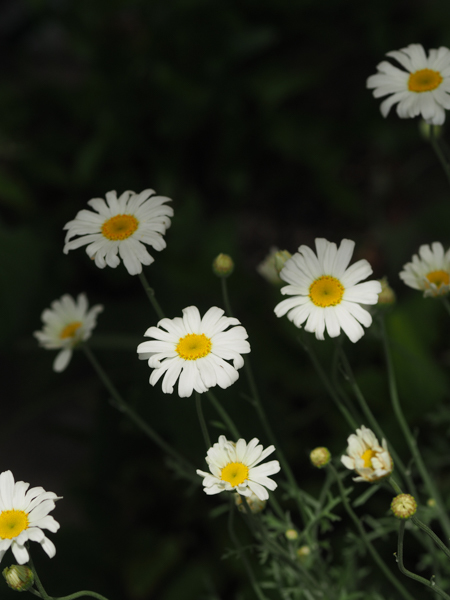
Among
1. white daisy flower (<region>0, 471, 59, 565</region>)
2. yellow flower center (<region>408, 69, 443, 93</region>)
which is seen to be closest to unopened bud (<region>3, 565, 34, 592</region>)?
white daisy flower (<region>0, 471, 59, 565</region>)

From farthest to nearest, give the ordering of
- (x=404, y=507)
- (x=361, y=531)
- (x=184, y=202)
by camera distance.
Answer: (x=184, y=202)
(x=361, y=531)
(x=404, y=507)

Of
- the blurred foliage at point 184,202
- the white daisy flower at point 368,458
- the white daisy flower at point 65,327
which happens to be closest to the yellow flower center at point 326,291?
the white daisy flower at point 368,458

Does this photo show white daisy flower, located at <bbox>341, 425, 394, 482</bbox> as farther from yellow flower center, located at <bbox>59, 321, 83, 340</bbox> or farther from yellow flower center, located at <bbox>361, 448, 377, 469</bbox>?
yellow flower center, located at <bbox>59, 321, 83, 340</bbox>

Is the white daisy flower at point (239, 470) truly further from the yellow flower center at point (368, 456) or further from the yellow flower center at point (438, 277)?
the yellow flower center at point (438, 277)

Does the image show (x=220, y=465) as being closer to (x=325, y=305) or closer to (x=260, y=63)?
(x=325, y=305)

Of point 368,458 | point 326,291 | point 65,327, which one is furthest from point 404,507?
point 65,327

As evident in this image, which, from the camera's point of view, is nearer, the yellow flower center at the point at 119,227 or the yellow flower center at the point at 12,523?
the yellow flower center at the point at 12,523

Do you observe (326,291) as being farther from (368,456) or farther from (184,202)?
(184,202)
